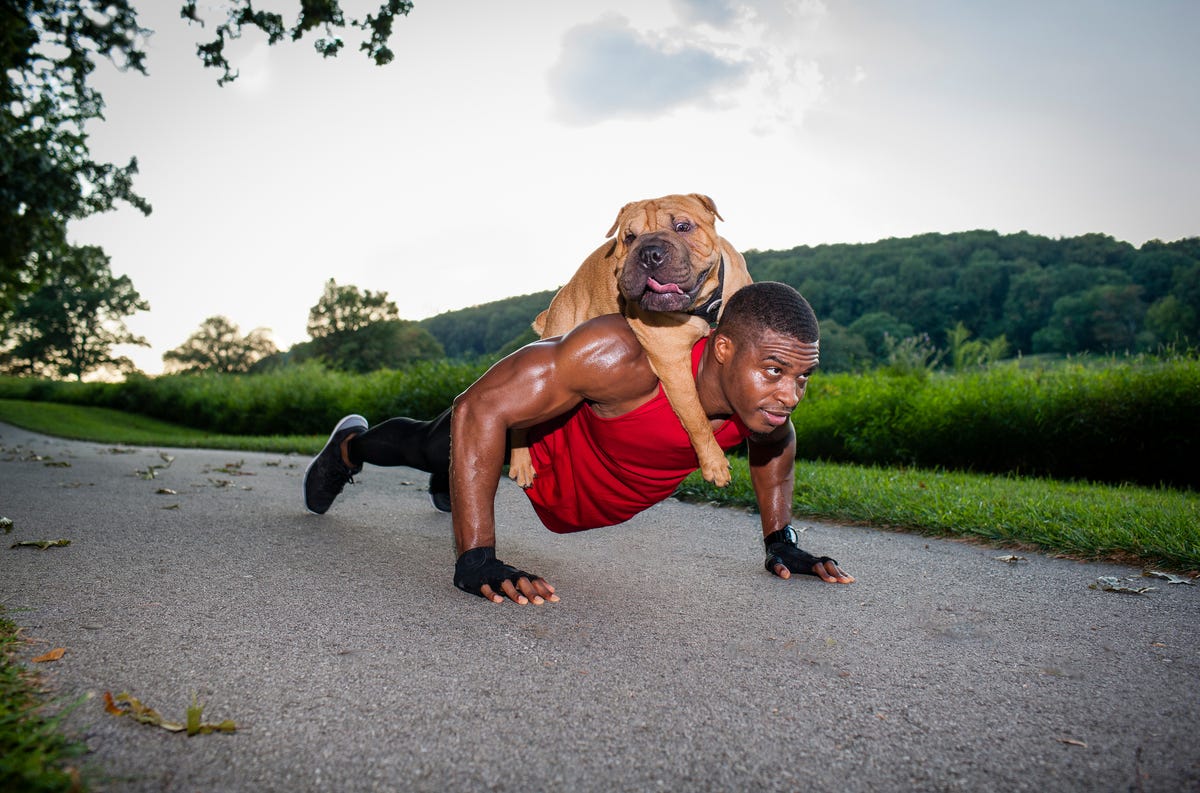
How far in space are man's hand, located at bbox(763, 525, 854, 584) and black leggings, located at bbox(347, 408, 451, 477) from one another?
5.92 feet

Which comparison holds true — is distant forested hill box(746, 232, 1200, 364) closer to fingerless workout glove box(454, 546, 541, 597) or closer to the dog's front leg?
the dog's front leg

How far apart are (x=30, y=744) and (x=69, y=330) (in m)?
67.9

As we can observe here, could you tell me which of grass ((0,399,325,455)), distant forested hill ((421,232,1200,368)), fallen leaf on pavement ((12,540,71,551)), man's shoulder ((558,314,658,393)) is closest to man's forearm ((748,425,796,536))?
man's shoulder ((558,314,658,393))

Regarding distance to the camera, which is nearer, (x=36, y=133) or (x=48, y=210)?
(x=48, y=210)

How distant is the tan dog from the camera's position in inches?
119

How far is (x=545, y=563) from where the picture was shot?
12.5 feet

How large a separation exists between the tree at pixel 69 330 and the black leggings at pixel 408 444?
60980 millimetres

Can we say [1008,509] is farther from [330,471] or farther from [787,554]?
[330,471]

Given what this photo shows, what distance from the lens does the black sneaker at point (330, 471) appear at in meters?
4.54

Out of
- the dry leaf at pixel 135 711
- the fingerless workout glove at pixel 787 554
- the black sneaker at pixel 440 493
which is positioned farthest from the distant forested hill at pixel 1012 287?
the dry leaf at pixel 135 711

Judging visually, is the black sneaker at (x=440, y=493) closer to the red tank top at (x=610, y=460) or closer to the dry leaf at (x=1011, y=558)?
the red tank top at (x=610, y=460)

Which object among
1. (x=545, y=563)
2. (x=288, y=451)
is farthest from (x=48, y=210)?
(x=545, y=563)

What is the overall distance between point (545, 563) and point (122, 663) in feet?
6.73

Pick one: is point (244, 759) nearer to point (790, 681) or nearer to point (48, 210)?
point (790, 681)
